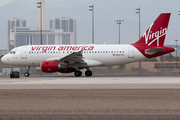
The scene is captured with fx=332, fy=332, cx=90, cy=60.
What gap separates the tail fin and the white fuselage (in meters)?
1.69

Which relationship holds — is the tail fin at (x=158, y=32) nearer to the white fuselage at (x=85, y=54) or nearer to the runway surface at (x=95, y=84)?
the white fuselage at (x=85, y=54)

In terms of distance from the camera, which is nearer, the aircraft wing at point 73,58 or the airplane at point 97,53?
the aircraft wing at point 73,58

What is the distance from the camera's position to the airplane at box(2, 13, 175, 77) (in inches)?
1393

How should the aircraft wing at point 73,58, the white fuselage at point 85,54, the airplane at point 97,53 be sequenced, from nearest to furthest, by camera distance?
the aircraft wing at point 73,58, the airplane at point 97,53, the white fuselage at point 85,54

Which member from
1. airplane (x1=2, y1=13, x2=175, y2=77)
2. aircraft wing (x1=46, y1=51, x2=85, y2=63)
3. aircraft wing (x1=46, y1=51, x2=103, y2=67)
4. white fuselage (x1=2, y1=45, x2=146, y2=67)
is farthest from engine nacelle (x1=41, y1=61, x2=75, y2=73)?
white fuselage (x1=2, y1=45, x2=146, y2=67)

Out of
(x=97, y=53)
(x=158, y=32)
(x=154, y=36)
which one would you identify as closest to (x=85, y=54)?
(x=97, y=53)

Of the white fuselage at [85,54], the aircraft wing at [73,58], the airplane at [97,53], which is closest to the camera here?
the aircraft wing at [73,58]

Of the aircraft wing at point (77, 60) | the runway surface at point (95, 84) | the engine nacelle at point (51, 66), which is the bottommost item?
the runway surface at point (95, 84)

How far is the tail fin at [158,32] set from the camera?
1426 inches

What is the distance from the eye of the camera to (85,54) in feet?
121

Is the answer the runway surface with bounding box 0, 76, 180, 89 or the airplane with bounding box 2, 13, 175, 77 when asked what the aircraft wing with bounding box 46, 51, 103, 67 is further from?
the runway surface with bounding box 0, 76, 180, 89

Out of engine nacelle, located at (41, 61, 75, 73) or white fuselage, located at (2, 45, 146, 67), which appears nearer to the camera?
engine nacelle, located at (41, 61, 75, 73)

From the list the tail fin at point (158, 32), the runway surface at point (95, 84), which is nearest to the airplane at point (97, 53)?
the tail fin at point (158, 32)

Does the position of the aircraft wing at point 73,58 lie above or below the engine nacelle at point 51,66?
above
